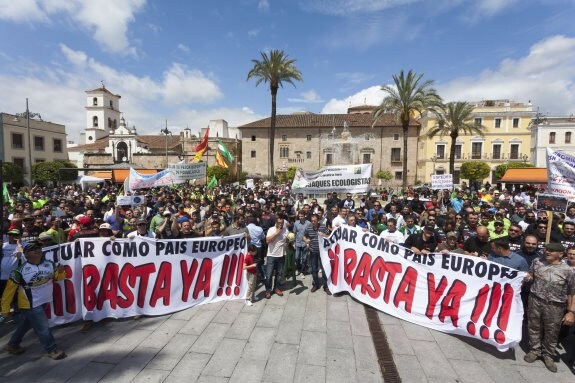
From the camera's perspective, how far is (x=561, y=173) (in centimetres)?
620

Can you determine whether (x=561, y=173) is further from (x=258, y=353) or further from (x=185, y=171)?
(x=185, y=171)

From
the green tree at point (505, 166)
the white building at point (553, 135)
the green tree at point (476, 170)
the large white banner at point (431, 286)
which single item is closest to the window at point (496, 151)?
the white building at point (553, 135)

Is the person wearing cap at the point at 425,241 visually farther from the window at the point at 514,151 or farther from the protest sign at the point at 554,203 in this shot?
the window at the point at 514,151

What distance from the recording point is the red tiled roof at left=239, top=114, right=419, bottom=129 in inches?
1849

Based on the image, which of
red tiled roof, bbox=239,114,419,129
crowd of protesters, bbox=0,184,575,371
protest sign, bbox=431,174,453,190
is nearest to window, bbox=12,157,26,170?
red tiled roof, bbox=239,114,419,129

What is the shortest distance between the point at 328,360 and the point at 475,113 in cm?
5032

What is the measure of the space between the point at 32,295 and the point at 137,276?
54.1 inches

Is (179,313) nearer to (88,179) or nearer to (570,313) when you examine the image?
(570,313)

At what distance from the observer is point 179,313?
527cm

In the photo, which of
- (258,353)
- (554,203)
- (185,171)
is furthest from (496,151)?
(258,353)

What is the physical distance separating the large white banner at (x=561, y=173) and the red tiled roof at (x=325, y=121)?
4164 centimetres

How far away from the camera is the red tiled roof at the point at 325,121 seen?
4697cm

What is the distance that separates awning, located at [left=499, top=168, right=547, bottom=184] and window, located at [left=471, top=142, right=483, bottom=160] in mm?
19588

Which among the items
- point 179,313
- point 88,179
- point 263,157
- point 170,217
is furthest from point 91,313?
point 263,157
